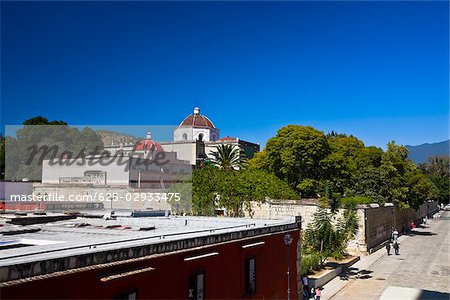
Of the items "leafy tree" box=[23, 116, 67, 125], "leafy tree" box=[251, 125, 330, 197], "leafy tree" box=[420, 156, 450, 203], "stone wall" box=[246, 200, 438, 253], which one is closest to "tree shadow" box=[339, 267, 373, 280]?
"stone wall" box=[246, 200, 438, 253]

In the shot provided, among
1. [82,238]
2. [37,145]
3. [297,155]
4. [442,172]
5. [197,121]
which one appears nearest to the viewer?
[82,238]

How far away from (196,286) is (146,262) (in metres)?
1.96

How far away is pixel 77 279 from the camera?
661 centimetres

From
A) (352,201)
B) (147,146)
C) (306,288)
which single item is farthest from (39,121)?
(306,288)

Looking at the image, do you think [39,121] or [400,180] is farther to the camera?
[39,121]

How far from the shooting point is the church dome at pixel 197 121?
219 ft

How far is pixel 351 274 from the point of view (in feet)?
74.7

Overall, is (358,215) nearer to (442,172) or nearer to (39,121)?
(39,121)

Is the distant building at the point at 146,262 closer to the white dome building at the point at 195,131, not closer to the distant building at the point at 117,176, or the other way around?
the distant building at the point at 117,176

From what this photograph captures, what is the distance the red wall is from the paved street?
17.2ft

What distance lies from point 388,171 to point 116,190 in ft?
82.2

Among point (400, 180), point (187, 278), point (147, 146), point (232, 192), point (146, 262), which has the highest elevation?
point (147, 146)

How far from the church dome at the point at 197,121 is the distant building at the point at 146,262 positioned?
51.4 m

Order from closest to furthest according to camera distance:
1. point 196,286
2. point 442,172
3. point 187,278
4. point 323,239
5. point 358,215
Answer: point 187,278, point 196,286, point 323,239, point 358,215, point 442,172
